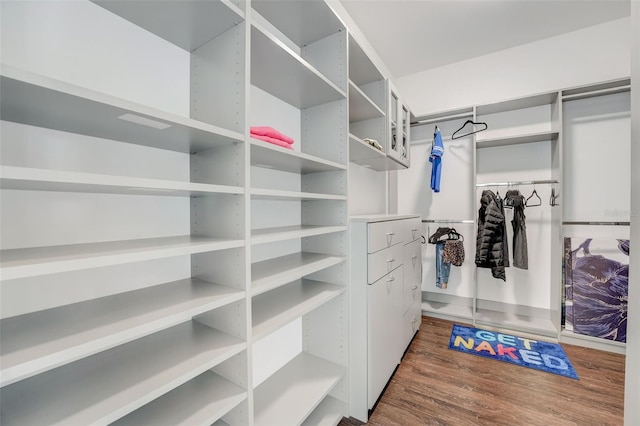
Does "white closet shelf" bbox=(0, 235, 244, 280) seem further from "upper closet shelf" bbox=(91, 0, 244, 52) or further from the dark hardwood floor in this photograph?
the dark hardwood floor

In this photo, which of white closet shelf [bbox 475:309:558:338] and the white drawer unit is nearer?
the white drawer unit

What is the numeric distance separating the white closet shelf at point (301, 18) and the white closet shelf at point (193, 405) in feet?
5.67

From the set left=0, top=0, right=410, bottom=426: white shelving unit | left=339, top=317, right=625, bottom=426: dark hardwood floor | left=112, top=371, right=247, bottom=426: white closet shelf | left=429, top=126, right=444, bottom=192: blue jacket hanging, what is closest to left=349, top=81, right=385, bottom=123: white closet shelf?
left=0, top=0, right=410, bottom=426: white shelving unit

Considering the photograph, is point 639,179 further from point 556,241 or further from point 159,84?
point 556,241

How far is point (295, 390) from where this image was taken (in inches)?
55.4

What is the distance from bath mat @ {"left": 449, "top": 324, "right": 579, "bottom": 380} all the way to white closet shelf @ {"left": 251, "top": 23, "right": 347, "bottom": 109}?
2350 mm

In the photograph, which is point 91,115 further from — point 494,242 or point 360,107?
point 494,242

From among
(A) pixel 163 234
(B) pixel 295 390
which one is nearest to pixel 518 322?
(B) pixel 295 390

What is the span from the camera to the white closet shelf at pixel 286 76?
112 cm

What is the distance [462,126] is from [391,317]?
7.74 feet

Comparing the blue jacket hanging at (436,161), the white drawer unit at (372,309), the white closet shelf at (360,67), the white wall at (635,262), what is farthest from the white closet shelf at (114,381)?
the blue jacket hanging at (436,161)

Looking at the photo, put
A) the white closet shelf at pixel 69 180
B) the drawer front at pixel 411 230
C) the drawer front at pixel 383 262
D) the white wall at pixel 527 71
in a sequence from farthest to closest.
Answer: the white wall at pixel 527 71
the drawer front at pixel 411 230
the drawer front at pixel 383 262
the white closet shelf at pixel 69 180

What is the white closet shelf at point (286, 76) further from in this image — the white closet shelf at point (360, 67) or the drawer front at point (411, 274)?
the drawer front at point (411, 274)

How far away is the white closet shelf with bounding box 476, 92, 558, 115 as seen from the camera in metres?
2.51
